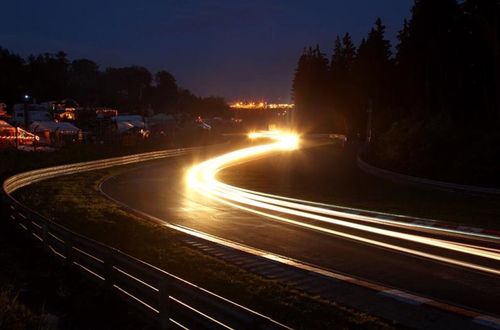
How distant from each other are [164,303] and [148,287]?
3.00 feet

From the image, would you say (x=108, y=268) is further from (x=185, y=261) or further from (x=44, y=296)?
(x=185, y=261)

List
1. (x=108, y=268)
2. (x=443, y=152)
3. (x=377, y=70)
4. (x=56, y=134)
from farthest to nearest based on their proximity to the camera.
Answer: (x=377, y=70) → (x=56, y=134) → (x=443, y=152) → (x=108, y=268)

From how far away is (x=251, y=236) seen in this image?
16.5 metres

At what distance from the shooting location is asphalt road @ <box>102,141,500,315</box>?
1057 centimetres

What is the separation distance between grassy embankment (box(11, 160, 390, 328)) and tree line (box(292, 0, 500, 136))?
25.0 m

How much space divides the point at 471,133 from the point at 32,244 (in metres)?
29.5

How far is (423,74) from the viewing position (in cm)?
8500

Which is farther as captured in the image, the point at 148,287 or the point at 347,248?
the point at 347,248

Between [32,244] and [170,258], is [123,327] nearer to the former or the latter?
[170,258]

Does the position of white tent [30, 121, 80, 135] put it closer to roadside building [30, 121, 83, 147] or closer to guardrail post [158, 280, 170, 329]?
roadside building [30, 121, 83, 147]

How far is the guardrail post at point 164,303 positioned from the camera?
25.7 ft

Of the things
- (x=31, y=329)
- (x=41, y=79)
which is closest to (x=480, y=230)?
(x=31, y=329)

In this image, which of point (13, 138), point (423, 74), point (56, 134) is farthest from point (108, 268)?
point (423, 74)

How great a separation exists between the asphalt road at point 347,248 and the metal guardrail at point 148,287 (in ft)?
14.4
